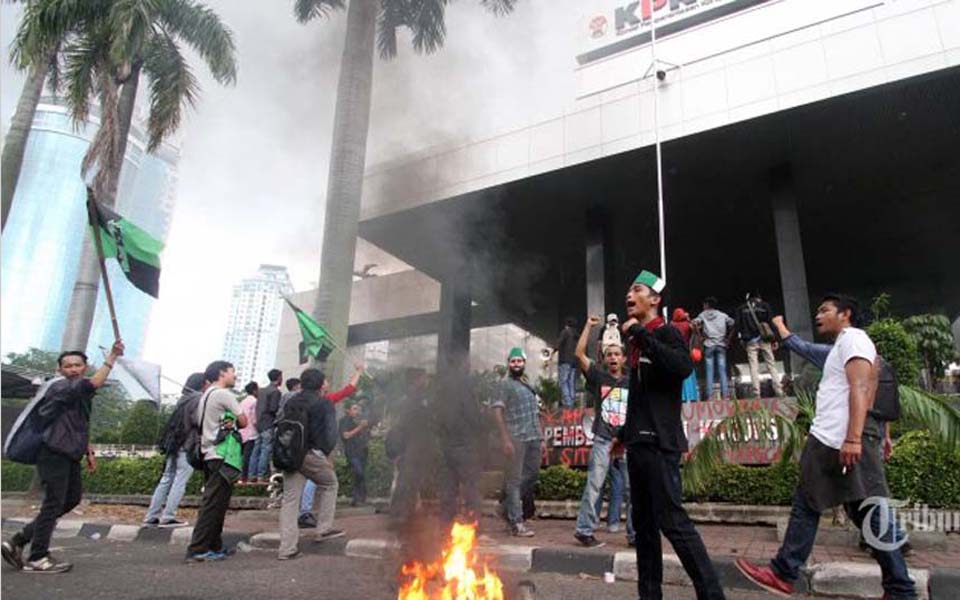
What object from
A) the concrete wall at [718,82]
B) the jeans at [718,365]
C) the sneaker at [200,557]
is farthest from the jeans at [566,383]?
the sneaker at [200,557]

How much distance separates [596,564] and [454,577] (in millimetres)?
1588

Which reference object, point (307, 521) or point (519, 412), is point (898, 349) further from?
point (307, 521)

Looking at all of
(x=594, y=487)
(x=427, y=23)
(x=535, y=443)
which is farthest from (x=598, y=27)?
(x=594, y=487)

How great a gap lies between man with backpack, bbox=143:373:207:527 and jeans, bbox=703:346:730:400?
6306mm

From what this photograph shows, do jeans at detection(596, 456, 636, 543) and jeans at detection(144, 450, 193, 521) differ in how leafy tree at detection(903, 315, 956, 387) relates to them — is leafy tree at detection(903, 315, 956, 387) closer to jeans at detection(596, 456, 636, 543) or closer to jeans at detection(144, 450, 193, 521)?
jeans at detection(596, 456, 636, 543)

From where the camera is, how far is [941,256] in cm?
1582

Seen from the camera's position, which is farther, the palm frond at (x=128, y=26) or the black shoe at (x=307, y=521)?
the palm frond at (x=128, y=26)

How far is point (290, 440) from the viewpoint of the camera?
4.83 m

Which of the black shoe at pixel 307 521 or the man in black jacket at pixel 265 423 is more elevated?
the man in black jacket at pixel 265 423

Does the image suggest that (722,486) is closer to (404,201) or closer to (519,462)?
(519,462)

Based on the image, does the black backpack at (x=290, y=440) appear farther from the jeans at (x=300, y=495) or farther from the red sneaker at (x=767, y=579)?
the red sneaker at (x=767, y=579)

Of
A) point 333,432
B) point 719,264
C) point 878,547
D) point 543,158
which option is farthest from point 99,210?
point 719,264

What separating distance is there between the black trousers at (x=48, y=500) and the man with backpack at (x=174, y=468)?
6.33 feet

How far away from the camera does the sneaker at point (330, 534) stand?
520 centimetres
